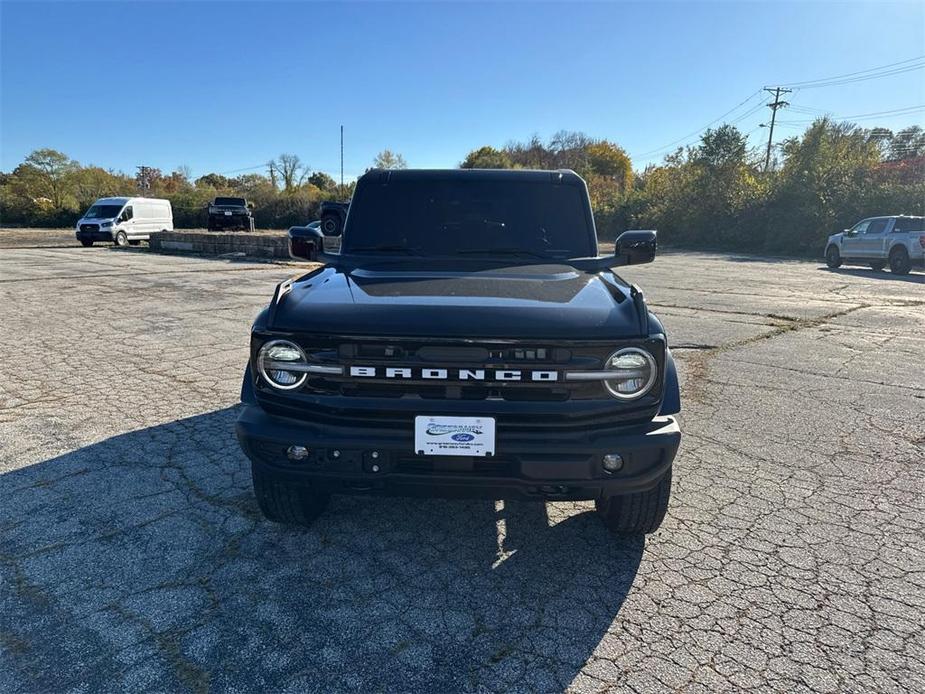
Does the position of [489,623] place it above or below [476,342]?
below

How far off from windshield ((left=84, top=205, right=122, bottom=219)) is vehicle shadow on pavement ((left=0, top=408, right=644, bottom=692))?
24435mm

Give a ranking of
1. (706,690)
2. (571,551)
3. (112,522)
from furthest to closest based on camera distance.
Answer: (112,522)
(571,551)
(706,690)

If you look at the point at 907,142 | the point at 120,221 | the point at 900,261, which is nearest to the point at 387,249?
the point at 900,261

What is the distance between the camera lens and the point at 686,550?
110 inches

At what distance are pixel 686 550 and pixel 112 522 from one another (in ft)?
9.57

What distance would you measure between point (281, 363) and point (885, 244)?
19574 mm

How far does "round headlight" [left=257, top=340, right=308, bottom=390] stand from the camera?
2.41 metres

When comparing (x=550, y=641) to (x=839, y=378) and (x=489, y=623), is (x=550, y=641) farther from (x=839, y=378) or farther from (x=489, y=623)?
(x=839, y=378)

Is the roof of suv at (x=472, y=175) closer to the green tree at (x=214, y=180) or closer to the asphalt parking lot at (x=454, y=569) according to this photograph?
the asphalt parking lot at (x=454, y=569)

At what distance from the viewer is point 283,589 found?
2455mm

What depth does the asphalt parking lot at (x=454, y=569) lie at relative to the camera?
204 cm

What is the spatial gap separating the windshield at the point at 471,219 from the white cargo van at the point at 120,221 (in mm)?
24191

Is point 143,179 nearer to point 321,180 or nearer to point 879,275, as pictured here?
point 321,180

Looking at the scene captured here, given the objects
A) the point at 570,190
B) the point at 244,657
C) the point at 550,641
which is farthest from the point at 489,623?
the point at 570,190
